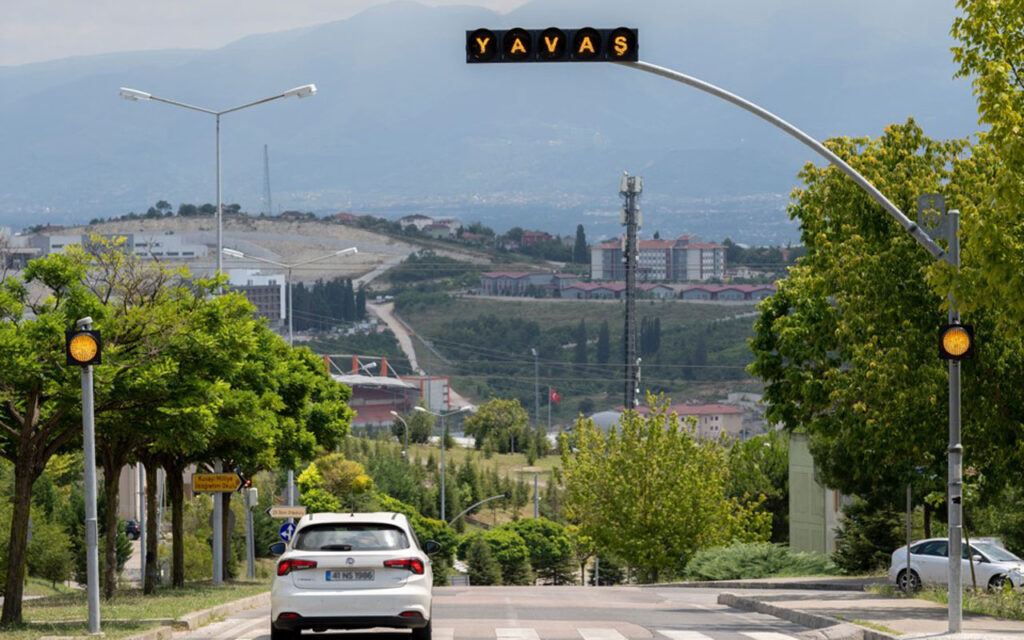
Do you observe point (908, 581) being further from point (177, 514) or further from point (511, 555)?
point (511, 555)

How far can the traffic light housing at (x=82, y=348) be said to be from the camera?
20.1 metres

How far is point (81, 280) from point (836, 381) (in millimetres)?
16214

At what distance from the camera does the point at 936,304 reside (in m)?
28.7

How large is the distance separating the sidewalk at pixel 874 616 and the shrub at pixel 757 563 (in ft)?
56.9

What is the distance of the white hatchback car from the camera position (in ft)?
57.2

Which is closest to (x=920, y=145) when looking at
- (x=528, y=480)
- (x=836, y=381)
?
(x=836, y=381)

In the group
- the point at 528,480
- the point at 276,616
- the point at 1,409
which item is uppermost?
the point at 1,409

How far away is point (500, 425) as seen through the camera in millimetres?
182750

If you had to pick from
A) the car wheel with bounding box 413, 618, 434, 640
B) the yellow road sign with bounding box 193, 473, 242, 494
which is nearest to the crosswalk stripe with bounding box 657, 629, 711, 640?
the car wheel with bounding box 413, 618, 434, 640

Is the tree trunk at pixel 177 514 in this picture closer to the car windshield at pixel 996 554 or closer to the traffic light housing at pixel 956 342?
the car windshield at pixel 996 554

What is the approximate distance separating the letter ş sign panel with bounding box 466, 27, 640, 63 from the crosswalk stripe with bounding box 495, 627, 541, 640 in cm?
772

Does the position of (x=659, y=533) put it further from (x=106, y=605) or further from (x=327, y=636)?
(x=327, y=636)

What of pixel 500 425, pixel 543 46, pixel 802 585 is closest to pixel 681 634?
pixel 543 46

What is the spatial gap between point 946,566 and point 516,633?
56.7 ft
